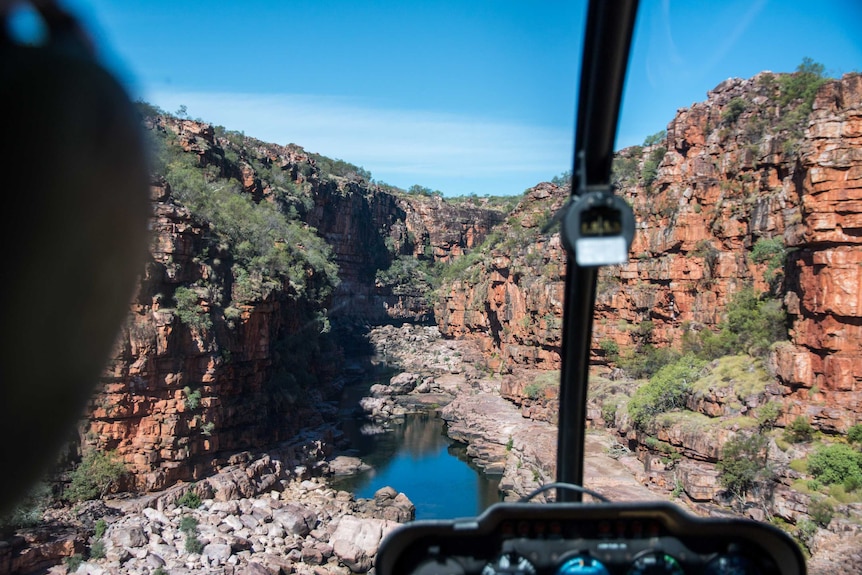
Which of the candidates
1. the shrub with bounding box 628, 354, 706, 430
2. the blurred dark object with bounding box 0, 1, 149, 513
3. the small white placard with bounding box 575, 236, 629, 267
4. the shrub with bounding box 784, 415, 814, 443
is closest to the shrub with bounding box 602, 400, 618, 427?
the shrub with bounding box 628, 354, 706, 430

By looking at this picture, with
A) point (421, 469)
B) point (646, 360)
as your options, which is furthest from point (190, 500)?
point (646, 360)

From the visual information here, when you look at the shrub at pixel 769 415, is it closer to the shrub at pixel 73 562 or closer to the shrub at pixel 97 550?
the shrub at pixel 97 550

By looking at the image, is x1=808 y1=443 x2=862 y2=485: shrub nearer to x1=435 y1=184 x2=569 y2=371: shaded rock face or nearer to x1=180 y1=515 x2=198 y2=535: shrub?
x1=180 y1=515 x2=198 y2=535: shrub

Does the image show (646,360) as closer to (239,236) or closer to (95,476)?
(239,236)

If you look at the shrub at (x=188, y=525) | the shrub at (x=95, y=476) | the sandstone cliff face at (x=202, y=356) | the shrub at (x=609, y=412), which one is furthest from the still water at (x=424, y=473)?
the shrub at (x=95, y=476)

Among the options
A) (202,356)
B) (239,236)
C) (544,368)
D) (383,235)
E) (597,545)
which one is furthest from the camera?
(383,235)

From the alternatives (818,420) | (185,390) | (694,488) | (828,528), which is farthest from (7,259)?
(185,390)
